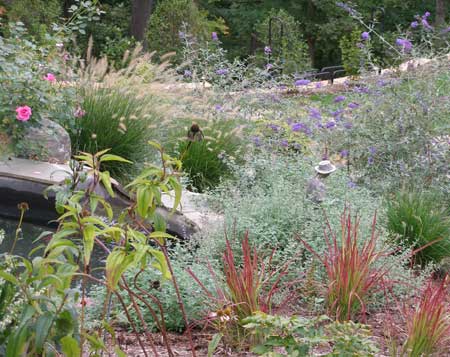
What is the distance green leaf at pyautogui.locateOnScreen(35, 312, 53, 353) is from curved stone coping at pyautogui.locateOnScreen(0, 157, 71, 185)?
427 cm

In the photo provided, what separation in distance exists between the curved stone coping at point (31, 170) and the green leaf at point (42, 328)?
4269 millimetres

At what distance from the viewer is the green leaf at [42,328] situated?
2113 mm

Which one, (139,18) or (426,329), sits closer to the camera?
(426,329)

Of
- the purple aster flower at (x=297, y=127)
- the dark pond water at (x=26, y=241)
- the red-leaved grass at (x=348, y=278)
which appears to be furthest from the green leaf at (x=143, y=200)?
the purple aster flower at (x=297, y=127)

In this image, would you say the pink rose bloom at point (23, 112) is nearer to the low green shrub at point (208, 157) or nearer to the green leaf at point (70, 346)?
the low green shrub at point (208, 157)

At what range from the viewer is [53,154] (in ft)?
23.4

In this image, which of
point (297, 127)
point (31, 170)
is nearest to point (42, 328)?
point (31, 170)

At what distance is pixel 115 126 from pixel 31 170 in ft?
3.79

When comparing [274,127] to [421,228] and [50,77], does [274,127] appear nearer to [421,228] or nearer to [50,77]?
[50,77]

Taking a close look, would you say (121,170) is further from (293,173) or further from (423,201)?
(423,201)

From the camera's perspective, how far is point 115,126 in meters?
7.62

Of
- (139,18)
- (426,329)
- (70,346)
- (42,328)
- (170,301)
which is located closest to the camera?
(42,328)

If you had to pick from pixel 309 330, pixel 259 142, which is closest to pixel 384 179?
pixel 259 142

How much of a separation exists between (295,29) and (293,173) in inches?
535
